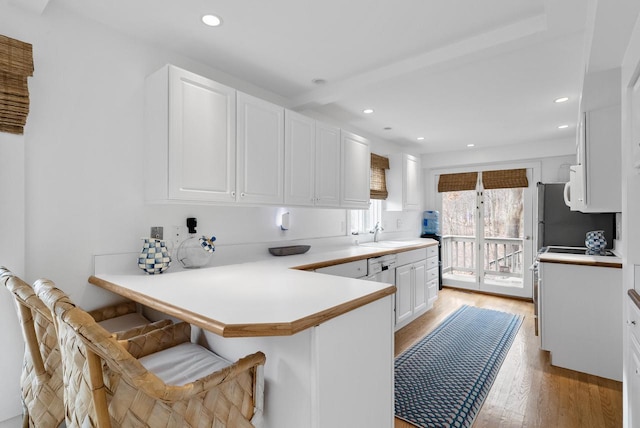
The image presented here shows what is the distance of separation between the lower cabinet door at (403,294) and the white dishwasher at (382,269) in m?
0.14

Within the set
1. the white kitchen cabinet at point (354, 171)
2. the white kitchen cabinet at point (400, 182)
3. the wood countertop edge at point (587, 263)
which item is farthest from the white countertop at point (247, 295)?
the white kitchen cabinet at point (400, 182)

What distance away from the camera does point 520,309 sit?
4.43 m

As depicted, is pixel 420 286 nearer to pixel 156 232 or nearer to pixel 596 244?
pixel 596 244

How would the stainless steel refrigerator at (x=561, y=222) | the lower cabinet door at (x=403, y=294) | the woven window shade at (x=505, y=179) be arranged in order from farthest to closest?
the woven window shade at (x=505, y=179) → the stainless steel refrigerator at (x=561, y=222) → the lower cabinet door at (x=403, y=294)

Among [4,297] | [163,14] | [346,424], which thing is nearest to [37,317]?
[4,297]

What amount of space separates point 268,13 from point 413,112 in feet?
6.89

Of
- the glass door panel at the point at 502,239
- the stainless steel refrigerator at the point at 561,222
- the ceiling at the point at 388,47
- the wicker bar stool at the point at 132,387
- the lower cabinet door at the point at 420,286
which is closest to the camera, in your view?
the wicker bar stool at the point at 132,387

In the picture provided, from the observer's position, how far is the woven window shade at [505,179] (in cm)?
500

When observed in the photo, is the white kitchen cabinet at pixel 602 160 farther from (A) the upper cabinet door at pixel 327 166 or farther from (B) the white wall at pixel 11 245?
(B) the white wall at pixel 11 245

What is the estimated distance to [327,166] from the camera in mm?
3111

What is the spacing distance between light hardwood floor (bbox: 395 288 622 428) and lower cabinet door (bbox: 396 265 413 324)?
29 cm

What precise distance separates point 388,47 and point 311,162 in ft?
3.65

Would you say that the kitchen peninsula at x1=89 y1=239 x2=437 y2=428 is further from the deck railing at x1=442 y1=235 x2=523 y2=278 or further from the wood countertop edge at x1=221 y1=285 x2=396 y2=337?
the deck railing at x1=442 y1=235 x2=523 y2=278

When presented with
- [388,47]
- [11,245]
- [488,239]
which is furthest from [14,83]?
[488,239]
